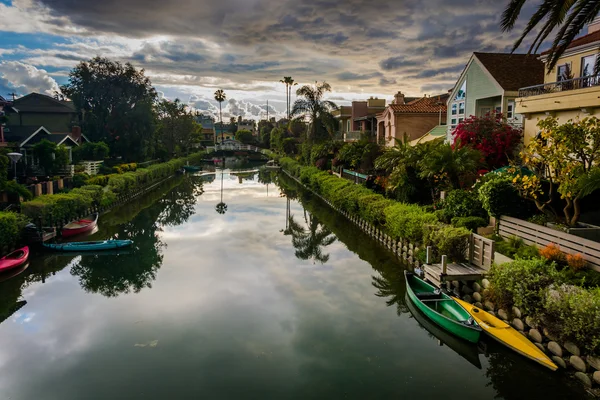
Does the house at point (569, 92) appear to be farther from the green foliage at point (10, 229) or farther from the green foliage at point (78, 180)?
the green foliage at point (78, 180)

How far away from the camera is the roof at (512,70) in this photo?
29719 mm

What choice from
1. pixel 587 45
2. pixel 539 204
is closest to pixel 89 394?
pixel 539 204

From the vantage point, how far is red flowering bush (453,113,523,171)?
25.3 m

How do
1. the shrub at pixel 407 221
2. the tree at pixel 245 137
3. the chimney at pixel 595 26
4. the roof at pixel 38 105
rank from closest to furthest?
the shrub at pixel 407 221
the chimney at pixel 595 26
the roof at pixel 38 105
the tree at pixel 245 137

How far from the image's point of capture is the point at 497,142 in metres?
25.2

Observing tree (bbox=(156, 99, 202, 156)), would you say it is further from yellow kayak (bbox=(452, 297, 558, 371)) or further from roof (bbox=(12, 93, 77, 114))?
yellow kayak (bbox=(452, 297, 558, 371))

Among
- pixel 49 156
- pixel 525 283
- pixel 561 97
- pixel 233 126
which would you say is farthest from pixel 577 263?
pixel 233 126

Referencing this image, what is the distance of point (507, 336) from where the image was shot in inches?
516

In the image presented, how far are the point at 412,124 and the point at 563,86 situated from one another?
2453 centimetres

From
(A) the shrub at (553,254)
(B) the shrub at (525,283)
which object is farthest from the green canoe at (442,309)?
(A) the shrub at (553,254)

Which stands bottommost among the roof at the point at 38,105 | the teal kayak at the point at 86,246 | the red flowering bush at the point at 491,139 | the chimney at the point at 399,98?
the teal kayak at the point at 86,246

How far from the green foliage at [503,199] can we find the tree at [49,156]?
3357 centimetres

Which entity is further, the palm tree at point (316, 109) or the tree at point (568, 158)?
the palm tree at point (316, 109)

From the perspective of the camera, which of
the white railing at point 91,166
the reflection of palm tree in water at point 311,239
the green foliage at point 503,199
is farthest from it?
the white railing at point 91,166
